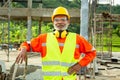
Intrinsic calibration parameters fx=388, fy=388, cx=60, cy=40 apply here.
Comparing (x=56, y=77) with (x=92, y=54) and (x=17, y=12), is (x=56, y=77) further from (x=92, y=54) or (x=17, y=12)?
(x=17, y=12)

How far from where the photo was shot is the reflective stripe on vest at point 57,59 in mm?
4629

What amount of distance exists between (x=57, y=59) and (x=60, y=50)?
119 millimetres

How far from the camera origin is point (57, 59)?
462cm

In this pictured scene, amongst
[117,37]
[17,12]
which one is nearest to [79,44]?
[17,12]

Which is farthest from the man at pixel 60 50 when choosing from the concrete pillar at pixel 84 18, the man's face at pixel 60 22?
the concrete pillar at pixel 84 18

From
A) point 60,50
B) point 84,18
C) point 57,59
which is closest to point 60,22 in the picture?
point 60,50

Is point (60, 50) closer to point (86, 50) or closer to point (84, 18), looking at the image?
point (86, 50)

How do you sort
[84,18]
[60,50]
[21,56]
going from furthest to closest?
[84,18] < [60,50] < [21,56]

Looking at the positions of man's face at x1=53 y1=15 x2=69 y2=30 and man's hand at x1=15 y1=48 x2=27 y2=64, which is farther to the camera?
man's face at x1=53 y1=15 x2=69 y2=30

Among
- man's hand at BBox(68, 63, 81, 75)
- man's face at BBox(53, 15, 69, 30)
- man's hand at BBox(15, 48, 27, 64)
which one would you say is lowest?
man's hand at BBox(68, 63, 81, 75)

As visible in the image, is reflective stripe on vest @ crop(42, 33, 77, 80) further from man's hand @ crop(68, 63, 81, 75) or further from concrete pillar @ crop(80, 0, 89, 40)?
concrete pillar @ crop(80, 0, 89, 40)

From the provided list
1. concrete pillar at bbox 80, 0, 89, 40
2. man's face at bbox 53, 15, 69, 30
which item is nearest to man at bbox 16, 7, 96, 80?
man's face at bbox 53, 15, 69, 30

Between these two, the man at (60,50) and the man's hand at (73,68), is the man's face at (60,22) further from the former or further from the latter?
the man's hand at (73,68)

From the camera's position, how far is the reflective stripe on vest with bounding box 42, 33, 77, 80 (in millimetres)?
4629
